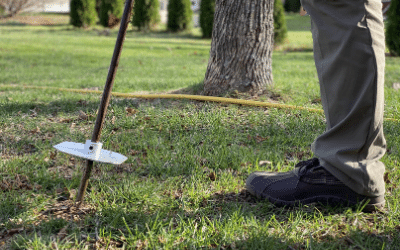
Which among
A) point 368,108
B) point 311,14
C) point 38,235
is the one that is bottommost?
point 38,235

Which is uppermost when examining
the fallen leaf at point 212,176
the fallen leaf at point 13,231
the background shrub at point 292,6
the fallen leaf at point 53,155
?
the background shrub at point 292,6

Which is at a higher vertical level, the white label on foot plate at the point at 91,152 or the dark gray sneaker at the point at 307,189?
the white label on foot plate at the point at 91,152

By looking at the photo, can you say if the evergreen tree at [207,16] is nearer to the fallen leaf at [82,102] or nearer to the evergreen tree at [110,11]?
the evergreen tree at [110,11]

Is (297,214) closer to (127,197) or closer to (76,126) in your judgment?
(127,197)

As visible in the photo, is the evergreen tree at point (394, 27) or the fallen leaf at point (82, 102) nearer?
the fallen leaf at point (82, 102)

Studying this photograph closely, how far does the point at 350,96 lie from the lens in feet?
5.55

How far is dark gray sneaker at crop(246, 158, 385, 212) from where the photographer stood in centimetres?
183

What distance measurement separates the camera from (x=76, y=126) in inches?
116

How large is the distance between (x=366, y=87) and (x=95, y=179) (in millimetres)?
1548

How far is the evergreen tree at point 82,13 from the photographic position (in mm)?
19906

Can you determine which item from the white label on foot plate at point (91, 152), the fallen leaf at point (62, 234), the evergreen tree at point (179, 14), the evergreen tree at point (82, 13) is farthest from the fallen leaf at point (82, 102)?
the evergreen tree at point (82, 13)

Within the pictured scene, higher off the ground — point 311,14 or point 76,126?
point 311,14

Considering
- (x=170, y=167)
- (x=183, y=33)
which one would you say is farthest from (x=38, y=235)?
(x=183, y=33)

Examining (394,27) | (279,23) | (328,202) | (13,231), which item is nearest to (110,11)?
(279,23)
